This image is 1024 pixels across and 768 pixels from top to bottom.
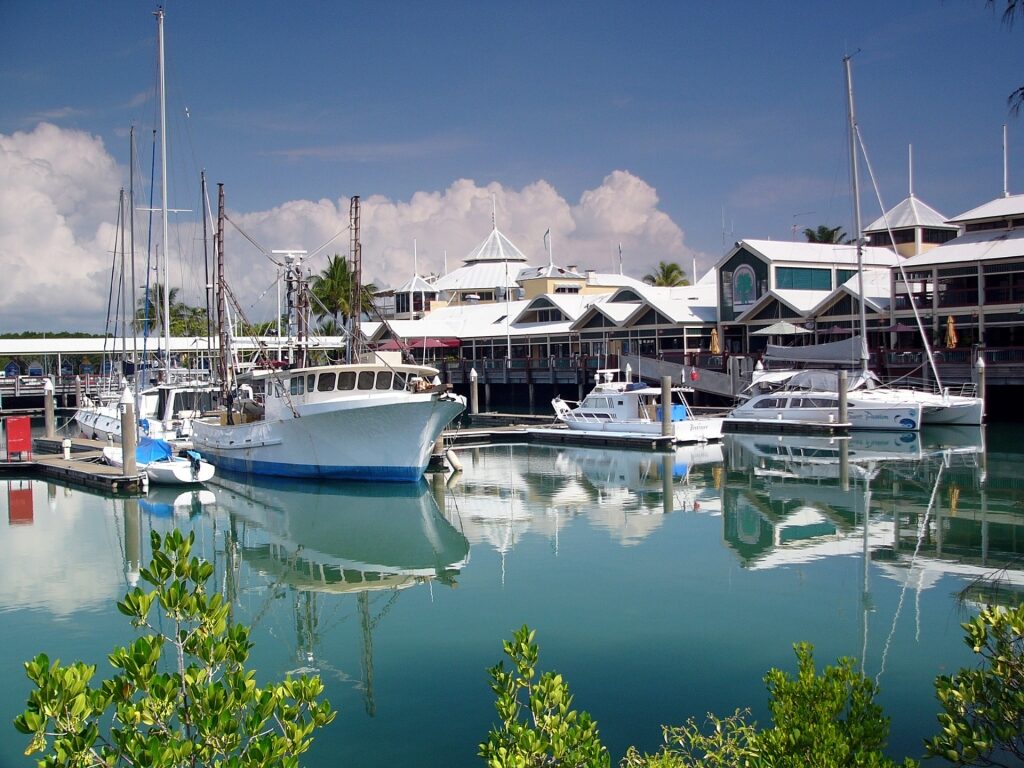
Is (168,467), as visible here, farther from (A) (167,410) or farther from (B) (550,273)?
(B) (550,273)

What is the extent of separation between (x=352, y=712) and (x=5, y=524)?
60.3 feet

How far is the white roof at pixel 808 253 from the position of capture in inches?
2188

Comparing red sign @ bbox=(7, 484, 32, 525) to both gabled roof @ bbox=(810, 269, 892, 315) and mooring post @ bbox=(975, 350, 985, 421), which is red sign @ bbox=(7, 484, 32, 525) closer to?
mooring post @ bbox=(975, 350, 985, 421)

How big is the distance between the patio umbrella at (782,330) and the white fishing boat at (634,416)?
38.9ft

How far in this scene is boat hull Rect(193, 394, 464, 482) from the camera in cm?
3045

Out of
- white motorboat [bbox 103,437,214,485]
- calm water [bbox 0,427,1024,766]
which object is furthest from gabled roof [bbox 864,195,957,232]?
white motorboat [bbox 103,437,214,485]

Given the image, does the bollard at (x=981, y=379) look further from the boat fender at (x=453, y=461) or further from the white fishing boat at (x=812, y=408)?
the boat fender at (x=453, y=461)

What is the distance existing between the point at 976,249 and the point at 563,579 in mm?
35347

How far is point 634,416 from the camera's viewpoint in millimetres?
40781

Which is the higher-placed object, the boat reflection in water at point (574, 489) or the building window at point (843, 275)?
the building window at point (843, 275)

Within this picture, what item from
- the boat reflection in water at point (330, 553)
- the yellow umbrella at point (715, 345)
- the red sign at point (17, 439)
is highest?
the yellow umbrella at point (715, 345)

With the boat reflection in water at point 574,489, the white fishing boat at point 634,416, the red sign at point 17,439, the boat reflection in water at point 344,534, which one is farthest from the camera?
the white fishing boat at point 634,416

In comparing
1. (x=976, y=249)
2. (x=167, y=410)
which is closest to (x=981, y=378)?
(x=976, y=249)

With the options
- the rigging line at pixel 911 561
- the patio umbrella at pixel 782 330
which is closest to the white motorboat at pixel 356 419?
the rigging line at pixel 911 561
